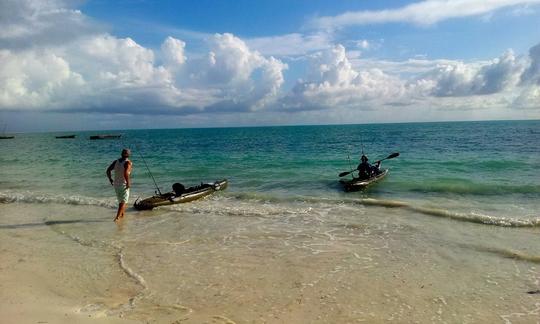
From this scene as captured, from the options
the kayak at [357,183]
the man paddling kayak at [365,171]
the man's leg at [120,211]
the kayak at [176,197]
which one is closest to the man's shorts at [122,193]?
the man's leg at [120,211]

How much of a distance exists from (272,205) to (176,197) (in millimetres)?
4268

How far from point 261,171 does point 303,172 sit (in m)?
3.35

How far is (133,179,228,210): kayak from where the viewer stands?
1616cm

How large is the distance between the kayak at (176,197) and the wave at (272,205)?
0.96 feet

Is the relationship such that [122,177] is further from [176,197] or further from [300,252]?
[300,252]

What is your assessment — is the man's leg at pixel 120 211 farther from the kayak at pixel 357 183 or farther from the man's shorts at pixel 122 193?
the kayak at pixel 357 183

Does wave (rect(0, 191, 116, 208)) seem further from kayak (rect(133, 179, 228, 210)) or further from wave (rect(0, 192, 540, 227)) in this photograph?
kayak (rect(133, 179, 228, 210))

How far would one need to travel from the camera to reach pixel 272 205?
17.3m

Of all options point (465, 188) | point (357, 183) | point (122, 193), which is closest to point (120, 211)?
point (122, 193)

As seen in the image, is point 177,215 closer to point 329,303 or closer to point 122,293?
point 122,293

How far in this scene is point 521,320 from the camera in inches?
266

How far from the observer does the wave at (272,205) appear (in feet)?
45.0

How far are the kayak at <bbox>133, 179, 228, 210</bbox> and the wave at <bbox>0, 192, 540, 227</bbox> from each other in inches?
11.5

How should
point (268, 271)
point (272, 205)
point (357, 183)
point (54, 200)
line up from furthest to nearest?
1. point (357, 183)
2. point (54, 200)
3. point (272, 205)
4. point (268, 271)
